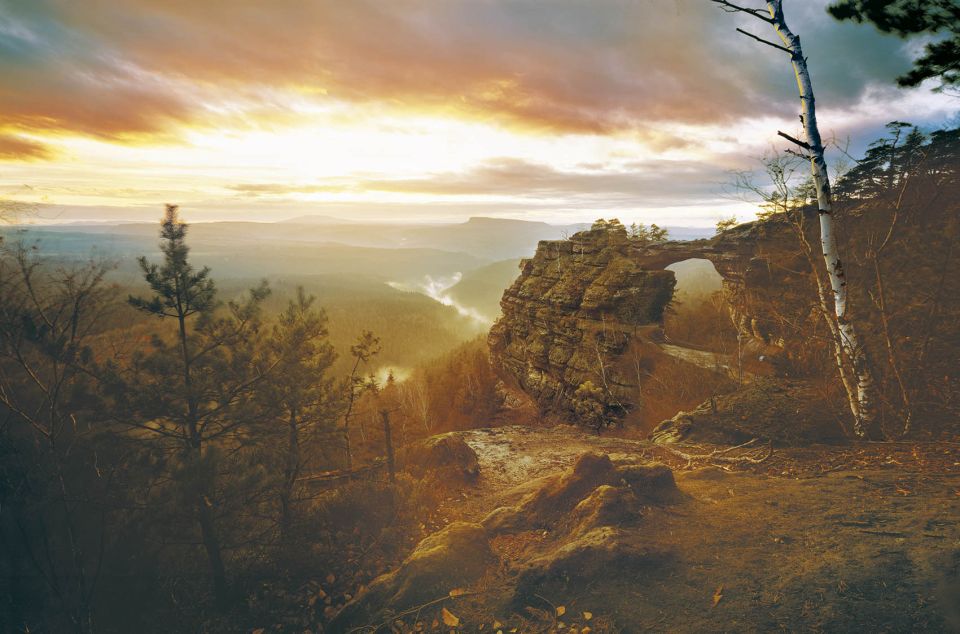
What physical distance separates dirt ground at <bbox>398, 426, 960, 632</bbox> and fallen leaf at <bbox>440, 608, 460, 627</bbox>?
2.6 inches

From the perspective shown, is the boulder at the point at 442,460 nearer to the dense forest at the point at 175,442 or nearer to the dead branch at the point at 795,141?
the dense forest at the point at 175,442

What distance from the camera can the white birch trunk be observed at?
866cm

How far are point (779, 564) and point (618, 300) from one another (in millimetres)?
23115

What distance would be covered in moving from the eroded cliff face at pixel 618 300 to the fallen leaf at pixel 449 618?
73.5 feet

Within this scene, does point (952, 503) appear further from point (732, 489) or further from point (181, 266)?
point (181, 266)

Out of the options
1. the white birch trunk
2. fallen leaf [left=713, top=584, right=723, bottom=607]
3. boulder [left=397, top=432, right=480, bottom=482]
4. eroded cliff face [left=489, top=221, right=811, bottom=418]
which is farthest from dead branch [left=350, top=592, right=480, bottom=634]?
eroded cliff face [left=489, top=221, right=811, bottom=418]

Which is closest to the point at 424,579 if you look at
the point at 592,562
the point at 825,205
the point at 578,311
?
the point at 592,562

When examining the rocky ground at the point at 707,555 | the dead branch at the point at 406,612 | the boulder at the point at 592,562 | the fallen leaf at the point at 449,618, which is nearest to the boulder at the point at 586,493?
the rocky ground at the point at 707,555

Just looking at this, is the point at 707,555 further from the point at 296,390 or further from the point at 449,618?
the point at 296,390

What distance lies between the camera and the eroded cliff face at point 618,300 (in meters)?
25.5

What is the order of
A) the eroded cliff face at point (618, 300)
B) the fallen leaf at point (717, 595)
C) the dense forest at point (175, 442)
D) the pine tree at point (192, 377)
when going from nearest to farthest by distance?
the fallen leaf at point (717, 595) → the dense forest at point (175, 442) → the pine tree at point (192, 377) → the eroded cliff face at point (618, 300)

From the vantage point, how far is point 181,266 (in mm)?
8266

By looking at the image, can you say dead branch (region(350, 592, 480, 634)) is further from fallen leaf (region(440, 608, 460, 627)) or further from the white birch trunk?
the white birch trunk

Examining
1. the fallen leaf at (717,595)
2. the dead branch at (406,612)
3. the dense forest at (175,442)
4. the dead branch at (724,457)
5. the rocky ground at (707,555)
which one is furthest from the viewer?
the dead branch at (724,457)
